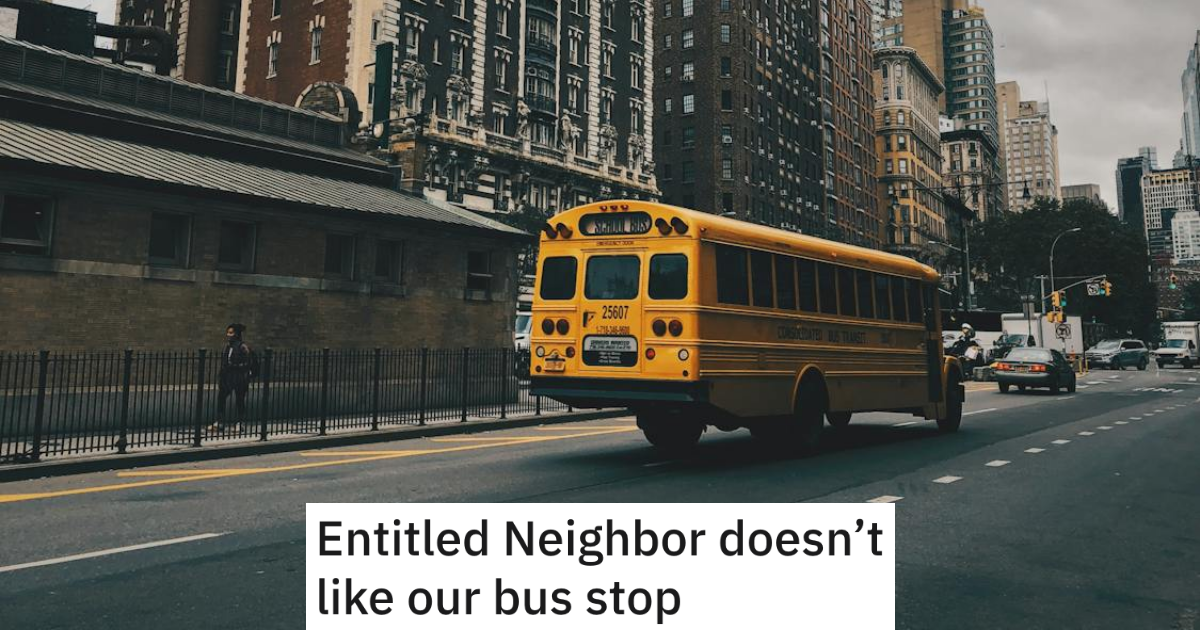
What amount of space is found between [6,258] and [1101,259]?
78123 mm

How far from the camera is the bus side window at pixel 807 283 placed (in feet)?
39.5

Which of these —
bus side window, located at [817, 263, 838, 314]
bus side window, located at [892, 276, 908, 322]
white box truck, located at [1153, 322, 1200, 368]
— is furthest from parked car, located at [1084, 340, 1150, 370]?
bus side window, located at [817, 263, 838, 314]

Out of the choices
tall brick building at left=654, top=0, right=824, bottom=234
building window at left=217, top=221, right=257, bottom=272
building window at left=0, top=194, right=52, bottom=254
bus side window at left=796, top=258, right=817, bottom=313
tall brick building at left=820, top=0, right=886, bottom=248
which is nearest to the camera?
bus side window at left=796, top=258, right=817, bottom=313

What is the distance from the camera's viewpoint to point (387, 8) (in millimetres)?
47156

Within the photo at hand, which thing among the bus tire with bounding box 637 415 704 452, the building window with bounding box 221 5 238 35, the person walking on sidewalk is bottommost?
the bus tire with bounding box 637 415 704 452

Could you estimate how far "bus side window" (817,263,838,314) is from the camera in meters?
12.5

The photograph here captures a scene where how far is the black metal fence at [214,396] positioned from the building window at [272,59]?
37.8 m

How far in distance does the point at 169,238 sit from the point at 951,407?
659 inches

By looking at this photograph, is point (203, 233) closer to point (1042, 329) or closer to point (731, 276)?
point (731, 276)

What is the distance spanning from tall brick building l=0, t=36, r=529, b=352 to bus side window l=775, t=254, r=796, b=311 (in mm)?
12136

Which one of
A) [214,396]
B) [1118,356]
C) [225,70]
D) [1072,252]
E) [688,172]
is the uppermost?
[225,70]

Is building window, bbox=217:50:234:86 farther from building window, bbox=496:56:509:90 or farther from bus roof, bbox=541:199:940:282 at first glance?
bus roof, bbox=541:199:940:282

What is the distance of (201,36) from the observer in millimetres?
54656

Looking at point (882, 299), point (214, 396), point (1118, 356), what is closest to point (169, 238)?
point (214, 396)
